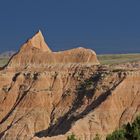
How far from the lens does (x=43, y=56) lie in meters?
134

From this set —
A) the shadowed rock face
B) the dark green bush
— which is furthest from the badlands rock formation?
the dark green bush

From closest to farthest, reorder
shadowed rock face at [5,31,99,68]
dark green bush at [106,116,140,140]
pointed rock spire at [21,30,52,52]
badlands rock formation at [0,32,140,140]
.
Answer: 1. dark green bush at [106,116,140,140]
2. badlands rock formation at [0,32,140,140]
3. shadowed rock face at [5,31,99,68]
4. pointed rock spire at [21,30,52,52]

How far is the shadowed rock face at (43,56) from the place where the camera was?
13212 centimetres

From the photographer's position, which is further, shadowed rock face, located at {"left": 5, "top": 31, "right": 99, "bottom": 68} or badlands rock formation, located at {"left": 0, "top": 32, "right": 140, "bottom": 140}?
shadowed rock face, located at {"left": 5, "top": 31, "right": 99, "bottom": 68}

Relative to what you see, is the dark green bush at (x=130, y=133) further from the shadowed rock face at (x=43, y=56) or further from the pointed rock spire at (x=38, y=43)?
the pointed rock spire at (x=38, y=43)

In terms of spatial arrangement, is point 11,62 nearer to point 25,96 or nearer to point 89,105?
point 25,96

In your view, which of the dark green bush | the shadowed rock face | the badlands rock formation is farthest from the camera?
the shadowed rock face

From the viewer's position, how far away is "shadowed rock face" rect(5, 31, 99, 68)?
433 feet

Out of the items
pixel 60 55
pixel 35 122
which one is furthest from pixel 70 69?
pixel 35 122

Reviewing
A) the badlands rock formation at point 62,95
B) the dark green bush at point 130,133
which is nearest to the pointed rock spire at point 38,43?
the badlands rock formation at point 62,95

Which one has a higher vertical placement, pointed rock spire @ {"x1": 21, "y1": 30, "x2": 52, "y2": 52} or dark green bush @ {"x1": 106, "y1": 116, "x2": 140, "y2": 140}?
pointed rock spire @ {"x1": 21, "y1": 30, "x2": 52, "y2": 52}

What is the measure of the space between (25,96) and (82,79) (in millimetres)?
9702

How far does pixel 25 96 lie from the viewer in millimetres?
130125

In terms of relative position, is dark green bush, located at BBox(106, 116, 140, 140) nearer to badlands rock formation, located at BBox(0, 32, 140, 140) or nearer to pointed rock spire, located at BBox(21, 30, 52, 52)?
badlands rock formation, located at BBox(0, 32, 140, 140)
